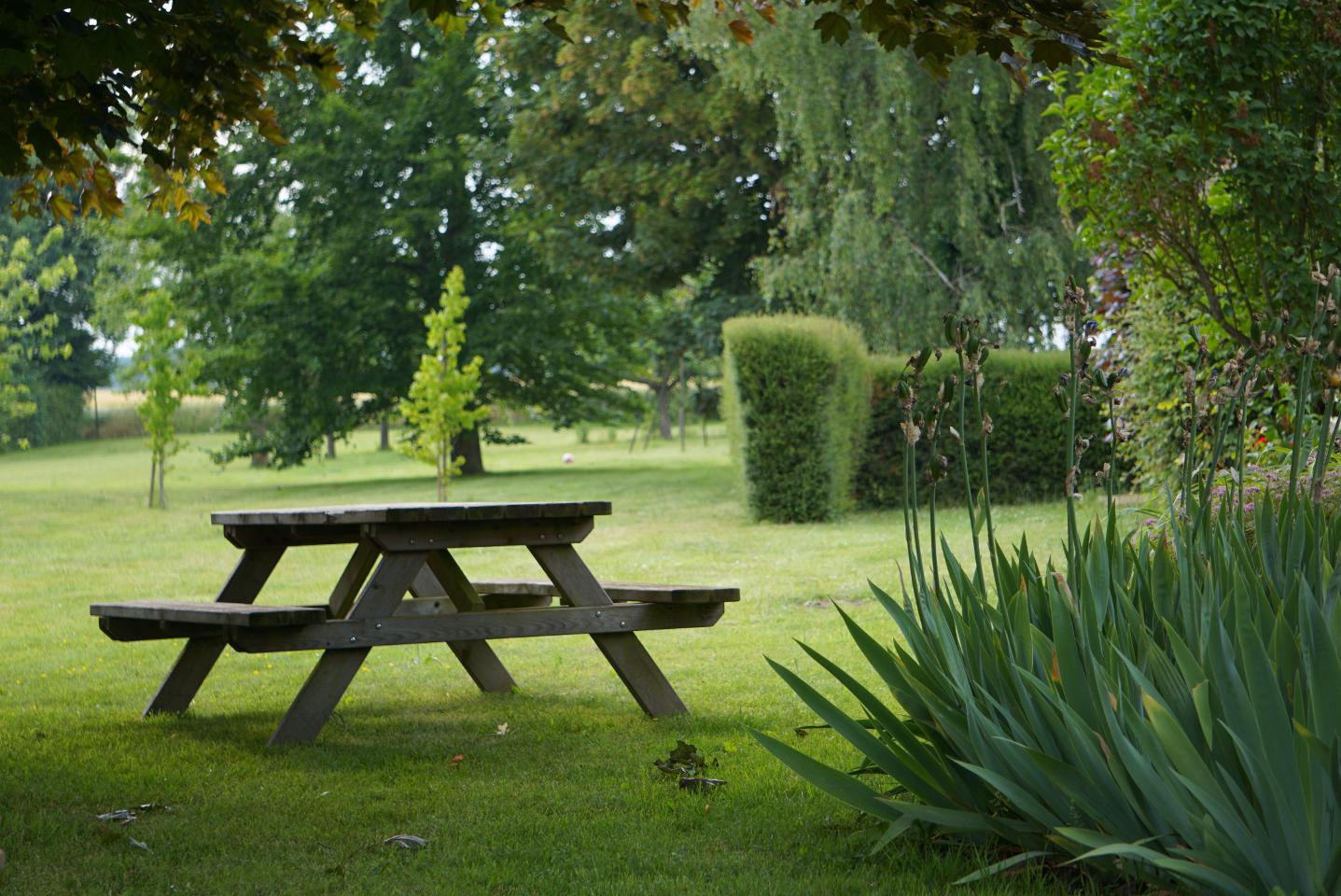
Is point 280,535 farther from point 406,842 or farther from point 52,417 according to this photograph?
point 52,417

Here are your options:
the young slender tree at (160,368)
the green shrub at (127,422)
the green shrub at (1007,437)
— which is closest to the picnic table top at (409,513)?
the green shrub at (1007,437)

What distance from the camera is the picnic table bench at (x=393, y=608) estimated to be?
534 cm

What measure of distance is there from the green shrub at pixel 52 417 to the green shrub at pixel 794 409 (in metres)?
43.0

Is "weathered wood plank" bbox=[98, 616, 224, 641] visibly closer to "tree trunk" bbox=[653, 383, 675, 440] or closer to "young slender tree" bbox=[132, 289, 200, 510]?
"young slender tree" bbox=[132, 289, 200, 510]

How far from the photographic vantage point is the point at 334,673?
555 cm

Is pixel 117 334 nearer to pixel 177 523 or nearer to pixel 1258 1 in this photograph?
pixel 177 523

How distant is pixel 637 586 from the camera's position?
6.07 metres

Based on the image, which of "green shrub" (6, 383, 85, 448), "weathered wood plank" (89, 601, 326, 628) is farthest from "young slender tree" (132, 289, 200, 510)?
"green shrub" (6, 383, 85, 448)

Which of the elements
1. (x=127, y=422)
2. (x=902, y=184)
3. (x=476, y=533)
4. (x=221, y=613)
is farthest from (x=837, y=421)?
(x=127, y=422)

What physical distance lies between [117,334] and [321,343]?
2861 cm

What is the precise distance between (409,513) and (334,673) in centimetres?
78

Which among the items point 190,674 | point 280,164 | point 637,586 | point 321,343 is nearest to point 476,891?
point 637,586

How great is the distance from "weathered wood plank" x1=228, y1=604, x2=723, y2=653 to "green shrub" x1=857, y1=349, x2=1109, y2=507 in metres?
12.7

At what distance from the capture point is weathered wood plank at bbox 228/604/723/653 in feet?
17.3
